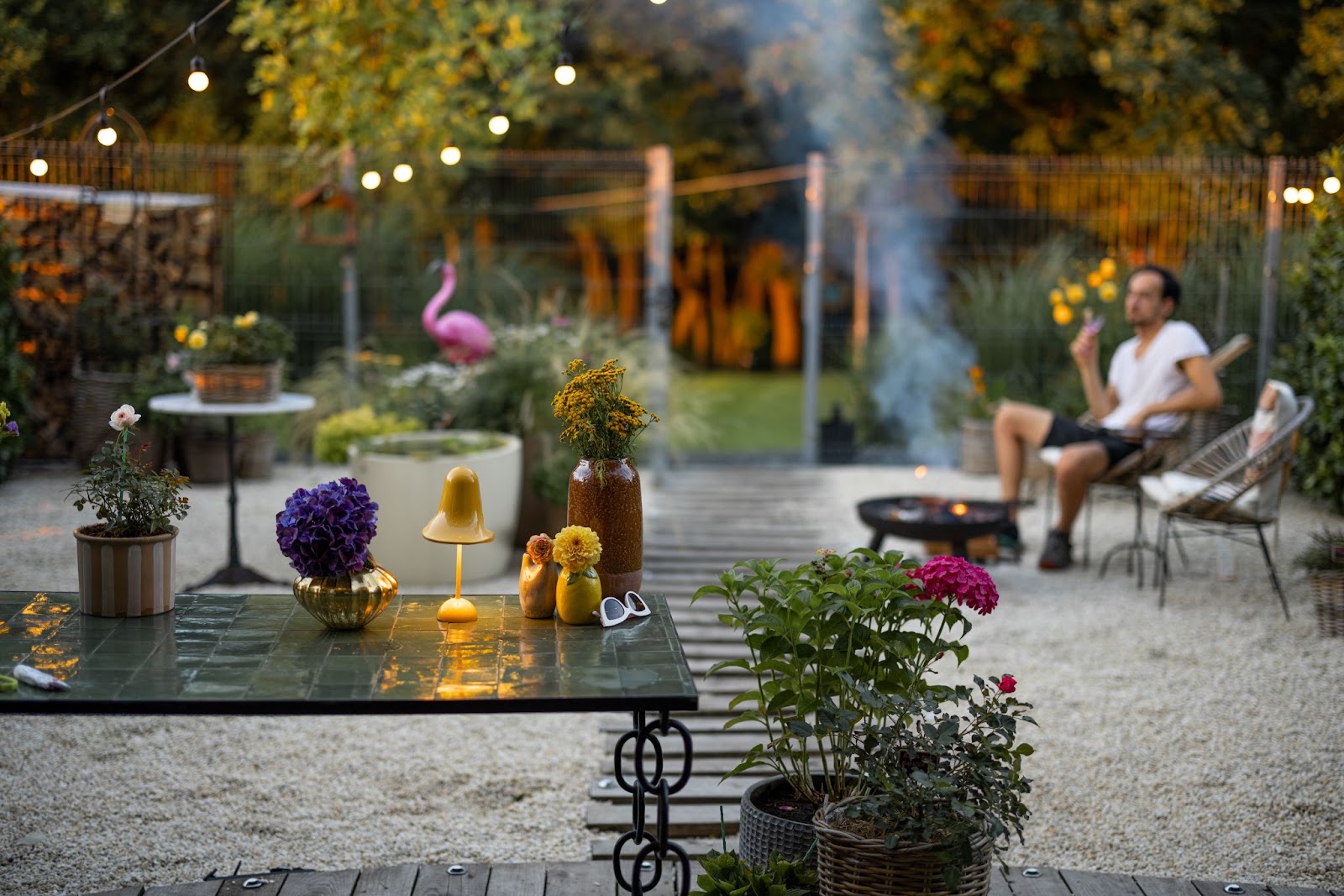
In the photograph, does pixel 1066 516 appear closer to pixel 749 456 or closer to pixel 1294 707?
pixel 1294 707

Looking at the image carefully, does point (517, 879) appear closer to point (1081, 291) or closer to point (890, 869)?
point (890, 869)

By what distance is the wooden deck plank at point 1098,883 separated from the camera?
3.11 meters

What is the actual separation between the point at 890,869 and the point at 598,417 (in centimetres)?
104

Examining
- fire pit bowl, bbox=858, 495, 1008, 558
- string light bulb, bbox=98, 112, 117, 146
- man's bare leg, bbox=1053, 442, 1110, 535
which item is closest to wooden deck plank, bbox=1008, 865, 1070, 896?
fire pit bowl, bbox=858, 495, 1008, 558

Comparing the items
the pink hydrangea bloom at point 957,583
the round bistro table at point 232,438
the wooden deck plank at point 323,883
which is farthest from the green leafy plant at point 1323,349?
the wooden deck plank at point 323,883

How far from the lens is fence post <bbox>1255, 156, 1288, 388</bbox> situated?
9109 millimetres

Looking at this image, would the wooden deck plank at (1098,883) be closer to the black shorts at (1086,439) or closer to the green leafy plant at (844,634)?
the green leafy plant at (844,634)

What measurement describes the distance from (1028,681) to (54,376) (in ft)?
22.6

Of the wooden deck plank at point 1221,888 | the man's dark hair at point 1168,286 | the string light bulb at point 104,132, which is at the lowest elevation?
the wooden deck plank at point 1221,888

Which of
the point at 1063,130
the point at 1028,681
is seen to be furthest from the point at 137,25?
the point at 1028,681

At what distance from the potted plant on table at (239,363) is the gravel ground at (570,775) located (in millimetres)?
1072

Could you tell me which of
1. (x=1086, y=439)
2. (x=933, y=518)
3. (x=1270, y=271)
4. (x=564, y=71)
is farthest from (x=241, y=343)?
(x=1270, y=271)

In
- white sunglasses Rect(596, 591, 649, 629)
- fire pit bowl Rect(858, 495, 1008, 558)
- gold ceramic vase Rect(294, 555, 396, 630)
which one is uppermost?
gold ceramic vase Rect(294, 555, 396, 630)

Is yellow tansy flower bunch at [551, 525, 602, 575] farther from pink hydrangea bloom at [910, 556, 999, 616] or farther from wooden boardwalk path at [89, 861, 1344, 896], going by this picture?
wooden boardwalk path at [89, 861, 1344, 896]
